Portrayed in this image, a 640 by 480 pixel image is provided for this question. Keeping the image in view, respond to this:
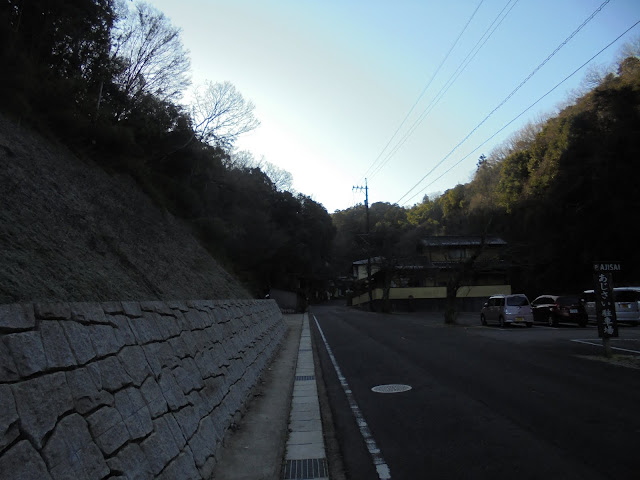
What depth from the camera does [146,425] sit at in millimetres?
3779

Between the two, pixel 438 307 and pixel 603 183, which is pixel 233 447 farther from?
pixel 438 307

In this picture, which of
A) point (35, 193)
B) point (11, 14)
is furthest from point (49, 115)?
point (35, 193)

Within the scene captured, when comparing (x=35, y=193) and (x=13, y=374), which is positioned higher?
(x=35, y=193)

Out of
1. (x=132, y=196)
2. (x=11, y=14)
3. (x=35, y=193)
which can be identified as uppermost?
(x=11, y=14)

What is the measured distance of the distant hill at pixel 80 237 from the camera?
5.77 metres

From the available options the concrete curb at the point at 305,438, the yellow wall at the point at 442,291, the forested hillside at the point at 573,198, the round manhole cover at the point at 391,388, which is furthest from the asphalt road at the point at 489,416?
the yellow wall at the point at 442,291

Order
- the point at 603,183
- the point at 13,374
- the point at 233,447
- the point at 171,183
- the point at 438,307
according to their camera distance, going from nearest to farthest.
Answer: the point at 13,374 < the point at 233,447 < the point at 171,183 < the point at 603,183 < the point at 438,307

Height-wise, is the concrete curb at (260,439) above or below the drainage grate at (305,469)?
above

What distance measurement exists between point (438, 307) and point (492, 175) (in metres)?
20.2

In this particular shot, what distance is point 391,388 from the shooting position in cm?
962

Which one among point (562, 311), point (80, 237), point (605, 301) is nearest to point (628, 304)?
point (562, 311)

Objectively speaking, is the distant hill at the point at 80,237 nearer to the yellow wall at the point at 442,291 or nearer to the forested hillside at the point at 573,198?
the forested hillside at the point at 573,198

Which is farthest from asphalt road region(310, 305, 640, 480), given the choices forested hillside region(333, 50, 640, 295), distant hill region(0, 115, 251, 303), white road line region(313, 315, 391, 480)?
forested hillside region(333, 50, 640, 295)

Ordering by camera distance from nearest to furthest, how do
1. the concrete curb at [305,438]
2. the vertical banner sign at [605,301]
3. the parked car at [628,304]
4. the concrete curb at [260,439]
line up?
the concrete curb at [260,439]
the concrete curb at [305,438]
the vertical banner sign at [605,301]
the parked car at [628,304]
